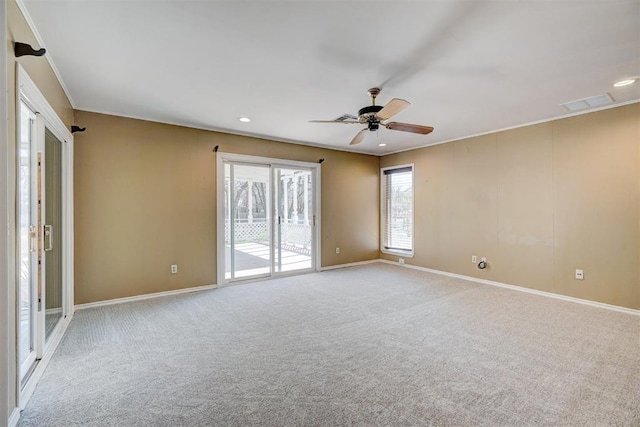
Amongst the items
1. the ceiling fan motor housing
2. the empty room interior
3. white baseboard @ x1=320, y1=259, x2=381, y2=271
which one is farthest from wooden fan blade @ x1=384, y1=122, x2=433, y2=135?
white baseboard @ x1=320, y1=259, x2=381, y2=271

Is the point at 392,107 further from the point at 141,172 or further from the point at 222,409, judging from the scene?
the point at 141,172

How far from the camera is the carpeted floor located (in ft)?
6.02

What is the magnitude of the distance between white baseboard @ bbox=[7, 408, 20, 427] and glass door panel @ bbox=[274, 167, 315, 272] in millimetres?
3750

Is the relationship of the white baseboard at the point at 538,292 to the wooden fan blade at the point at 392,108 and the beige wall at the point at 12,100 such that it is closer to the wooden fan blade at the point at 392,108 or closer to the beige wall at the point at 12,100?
the wooden fan blade at the point at 392,108

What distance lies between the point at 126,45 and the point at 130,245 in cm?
270

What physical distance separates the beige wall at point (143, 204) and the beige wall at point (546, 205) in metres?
3.48

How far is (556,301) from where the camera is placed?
3.97 metres

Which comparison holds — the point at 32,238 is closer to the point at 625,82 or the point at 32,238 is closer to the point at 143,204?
the point at 143,204

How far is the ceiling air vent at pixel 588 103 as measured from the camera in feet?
11.1

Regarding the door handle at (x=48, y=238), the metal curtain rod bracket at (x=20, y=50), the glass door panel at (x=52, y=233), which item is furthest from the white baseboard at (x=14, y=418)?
the metal curtain rod bracket at (x=20, y=50)

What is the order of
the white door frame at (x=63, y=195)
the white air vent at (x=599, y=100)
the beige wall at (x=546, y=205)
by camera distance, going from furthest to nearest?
the beige wall at (x=546, y=205)
the white air vent at (x=599, y=100)
the white door frame at (x=63, y=195)

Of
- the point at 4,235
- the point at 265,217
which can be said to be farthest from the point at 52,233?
the point at 265,217

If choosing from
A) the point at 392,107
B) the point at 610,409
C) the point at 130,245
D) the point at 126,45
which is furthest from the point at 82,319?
the point at 610,409

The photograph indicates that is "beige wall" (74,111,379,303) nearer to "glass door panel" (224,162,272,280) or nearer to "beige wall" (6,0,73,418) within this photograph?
"glass door panel" (224,162,272,280)
